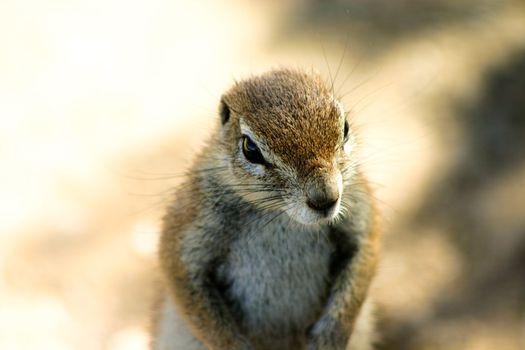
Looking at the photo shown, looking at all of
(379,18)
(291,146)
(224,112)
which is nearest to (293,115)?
(291,146)

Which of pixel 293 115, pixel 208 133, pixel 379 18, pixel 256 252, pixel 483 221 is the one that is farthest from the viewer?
pixel 379 18

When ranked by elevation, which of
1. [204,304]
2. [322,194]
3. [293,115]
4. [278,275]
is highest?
→ [293,115]

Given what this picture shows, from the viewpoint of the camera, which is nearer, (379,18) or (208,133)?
(208,133)

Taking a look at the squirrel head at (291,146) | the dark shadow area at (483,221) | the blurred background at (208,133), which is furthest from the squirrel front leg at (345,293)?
the dark shadow area at (483,221)

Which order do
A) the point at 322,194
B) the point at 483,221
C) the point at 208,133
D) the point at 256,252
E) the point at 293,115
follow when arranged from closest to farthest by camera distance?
the point at 322,194 → the point at 293,115 → the point at 256,252 → the point at 483,221 → the point at 208,133

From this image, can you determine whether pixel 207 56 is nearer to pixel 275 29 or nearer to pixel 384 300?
pixel 275 29

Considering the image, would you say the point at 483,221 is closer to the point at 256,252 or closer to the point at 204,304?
the point at 256,252
